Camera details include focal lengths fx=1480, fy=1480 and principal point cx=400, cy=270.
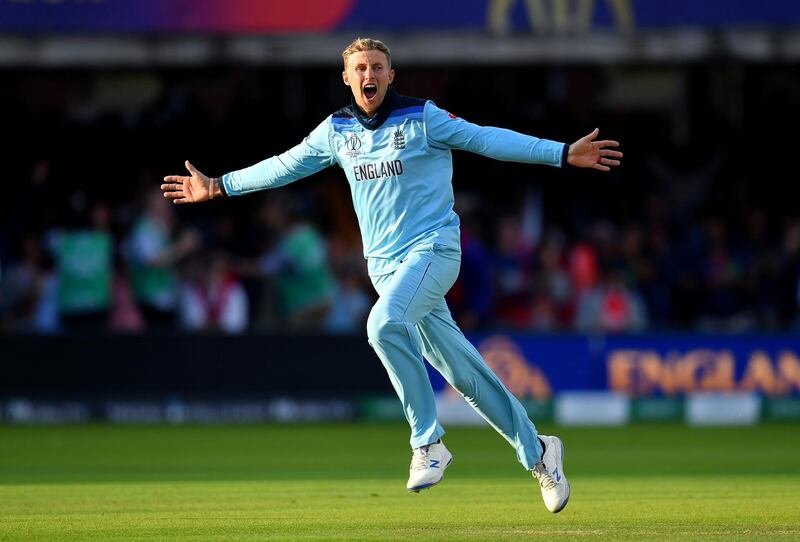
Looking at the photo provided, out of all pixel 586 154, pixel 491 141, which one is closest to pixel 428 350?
pixel 491 141

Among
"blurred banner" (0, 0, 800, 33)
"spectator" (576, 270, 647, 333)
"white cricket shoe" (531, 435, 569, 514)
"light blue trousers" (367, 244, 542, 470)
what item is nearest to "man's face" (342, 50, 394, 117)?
"light blue trousers" (367, 244, 542, 470)

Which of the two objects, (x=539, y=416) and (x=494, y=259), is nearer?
(x=539, y=416)

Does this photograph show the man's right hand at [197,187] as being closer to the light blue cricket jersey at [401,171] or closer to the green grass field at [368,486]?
the light blue cricket jersey at [401,171]

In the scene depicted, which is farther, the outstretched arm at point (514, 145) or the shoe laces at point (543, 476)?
the shoe laces at point (543, 476)

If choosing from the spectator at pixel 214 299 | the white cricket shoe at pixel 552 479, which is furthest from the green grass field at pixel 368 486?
the spectator at pixel 214 299

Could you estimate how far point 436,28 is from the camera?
15.7m

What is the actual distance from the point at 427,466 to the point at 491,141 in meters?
1.42

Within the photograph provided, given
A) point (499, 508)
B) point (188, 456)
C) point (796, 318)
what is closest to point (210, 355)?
point (188, 456)

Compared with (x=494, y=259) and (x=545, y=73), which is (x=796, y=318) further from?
(x=545, y=73)

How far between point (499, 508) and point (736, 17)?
10.0 meters

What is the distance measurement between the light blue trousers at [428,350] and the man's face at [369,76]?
0.69 m

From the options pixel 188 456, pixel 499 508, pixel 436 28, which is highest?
pixel 436 28

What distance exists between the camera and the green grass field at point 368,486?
6.13 m

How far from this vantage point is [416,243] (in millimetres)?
6516
